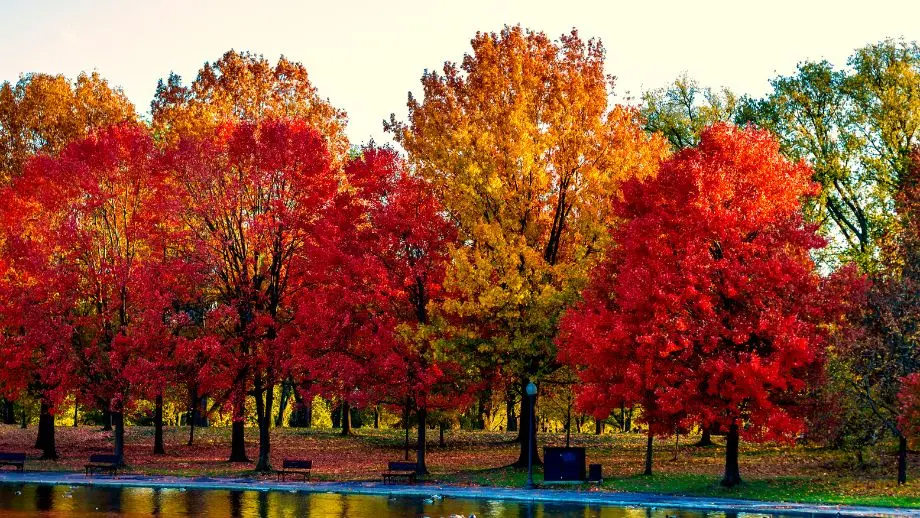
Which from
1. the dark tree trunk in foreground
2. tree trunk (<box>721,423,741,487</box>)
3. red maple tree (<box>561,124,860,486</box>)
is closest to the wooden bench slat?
red maple tree (<box>561,124,860,486</box>)

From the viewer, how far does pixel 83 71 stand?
5712cm

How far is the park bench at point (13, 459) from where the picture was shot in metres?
43.2

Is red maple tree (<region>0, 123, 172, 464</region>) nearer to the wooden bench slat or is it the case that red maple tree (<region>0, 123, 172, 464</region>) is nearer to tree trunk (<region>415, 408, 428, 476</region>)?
the wooden bench slat

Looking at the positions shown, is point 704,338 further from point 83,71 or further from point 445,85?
point 83,71

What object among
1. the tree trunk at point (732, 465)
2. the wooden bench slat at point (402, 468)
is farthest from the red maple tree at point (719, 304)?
the wooden bench slat at point (402, 468)

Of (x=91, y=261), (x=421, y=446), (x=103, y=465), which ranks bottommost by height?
(x=103, y=465)

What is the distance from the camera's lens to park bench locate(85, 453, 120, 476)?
4272cm

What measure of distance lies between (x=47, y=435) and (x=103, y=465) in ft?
23.1

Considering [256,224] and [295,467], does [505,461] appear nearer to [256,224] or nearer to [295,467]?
[295,467]

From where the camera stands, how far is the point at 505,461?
48500 millimetres

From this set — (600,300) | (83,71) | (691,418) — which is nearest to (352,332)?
(600,300)

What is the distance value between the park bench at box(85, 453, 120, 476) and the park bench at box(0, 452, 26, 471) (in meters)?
2.77

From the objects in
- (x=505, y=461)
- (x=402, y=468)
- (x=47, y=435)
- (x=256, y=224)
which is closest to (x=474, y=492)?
(x=402, y=468)

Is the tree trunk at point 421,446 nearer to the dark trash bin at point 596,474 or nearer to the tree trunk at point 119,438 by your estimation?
the dark trash bin at point 596,474
